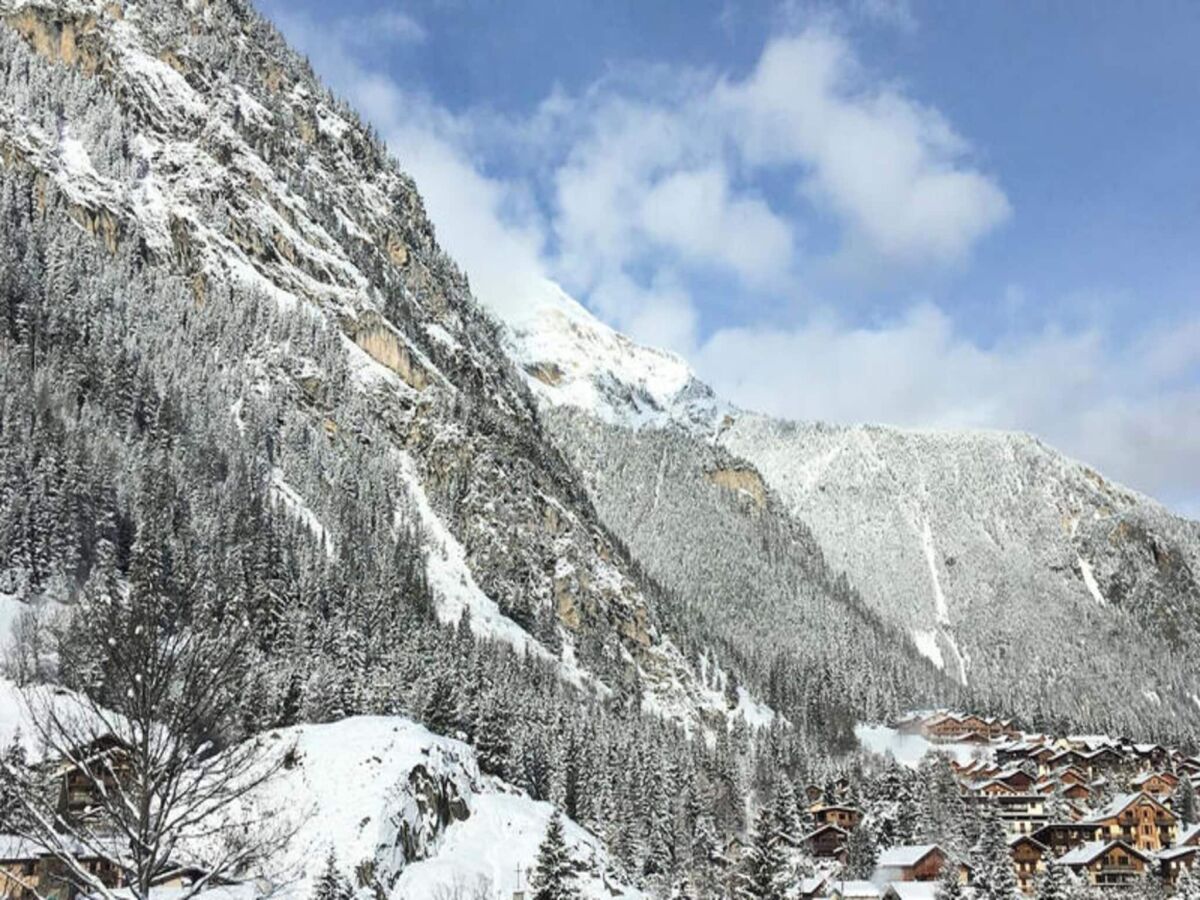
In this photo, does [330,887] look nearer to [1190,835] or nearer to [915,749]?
[1190,835]

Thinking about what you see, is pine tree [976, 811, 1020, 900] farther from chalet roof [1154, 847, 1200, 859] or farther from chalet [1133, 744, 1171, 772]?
chalet [1133, 744, 1171, 772]

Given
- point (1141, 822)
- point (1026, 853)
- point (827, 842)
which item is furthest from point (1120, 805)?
point (827, 842)

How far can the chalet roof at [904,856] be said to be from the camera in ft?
281

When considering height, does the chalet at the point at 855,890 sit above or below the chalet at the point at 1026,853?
below

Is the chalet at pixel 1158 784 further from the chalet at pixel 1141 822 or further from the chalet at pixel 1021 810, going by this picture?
the chalet at pixel 1141 822

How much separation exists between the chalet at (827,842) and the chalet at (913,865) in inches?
661

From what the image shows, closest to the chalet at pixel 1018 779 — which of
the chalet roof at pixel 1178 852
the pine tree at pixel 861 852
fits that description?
the pine tree at pixel 861 852

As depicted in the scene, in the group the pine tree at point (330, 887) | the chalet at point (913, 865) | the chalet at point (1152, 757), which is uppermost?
the chalet at point (1152, 757)

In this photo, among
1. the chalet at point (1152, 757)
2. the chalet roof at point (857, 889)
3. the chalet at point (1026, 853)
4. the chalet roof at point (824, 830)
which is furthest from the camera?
the chalet at point (1152, 757)

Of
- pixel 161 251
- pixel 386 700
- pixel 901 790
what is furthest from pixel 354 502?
pixel 901 790

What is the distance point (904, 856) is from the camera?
8694 cm

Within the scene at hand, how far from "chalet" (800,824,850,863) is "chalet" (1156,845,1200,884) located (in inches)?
1076

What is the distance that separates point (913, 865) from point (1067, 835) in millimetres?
25436

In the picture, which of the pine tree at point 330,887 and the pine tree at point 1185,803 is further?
the pine tree at point 1185,803
